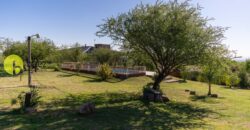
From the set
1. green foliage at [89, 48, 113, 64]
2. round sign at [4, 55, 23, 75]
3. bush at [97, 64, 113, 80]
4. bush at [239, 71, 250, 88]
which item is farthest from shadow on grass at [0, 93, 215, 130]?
green foliage at [89, 48, 113, 64]

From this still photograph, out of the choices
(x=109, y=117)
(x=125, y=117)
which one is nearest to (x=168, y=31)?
(x=125, y=117)

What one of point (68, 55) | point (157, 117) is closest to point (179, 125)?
point (157, 117)

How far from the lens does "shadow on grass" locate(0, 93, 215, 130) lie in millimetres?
6477

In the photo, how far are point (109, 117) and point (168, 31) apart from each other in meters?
5.24

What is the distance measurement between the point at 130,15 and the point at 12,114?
24.0 ft

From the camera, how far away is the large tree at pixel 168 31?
34.7 feet

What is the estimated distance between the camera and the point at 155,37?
11047 millimetres

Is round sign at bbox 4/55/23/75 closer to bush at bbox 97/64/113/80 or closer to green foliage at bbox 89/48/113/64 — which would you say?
bush at bbox 97/64/113/80

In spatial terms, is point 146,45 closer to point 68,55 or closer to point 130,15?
point 130,15

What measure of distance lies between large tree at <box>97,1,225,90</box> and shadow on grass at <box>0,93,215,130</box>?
9.50 feet

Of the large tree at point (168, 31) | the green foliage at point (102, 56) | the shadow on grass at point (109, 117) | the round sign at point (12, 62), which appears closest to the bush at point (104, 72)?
the large tree at point (168, 31)

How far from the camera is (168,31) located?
10.7m

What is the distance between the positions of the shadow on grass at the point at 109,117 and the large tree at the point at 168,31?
114 inches

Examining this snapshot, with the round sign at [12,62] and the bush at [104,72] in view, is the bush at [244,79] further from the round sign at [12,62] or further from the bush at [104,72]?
the round sign at [12,62]
